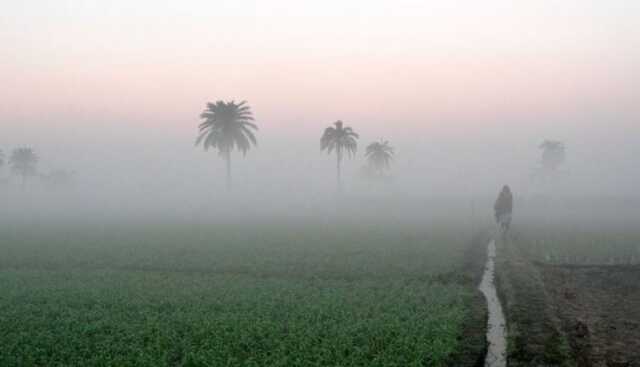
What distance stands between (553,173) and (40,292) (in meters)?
179

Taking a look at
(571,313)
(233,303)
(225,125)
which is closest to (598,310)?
(571,313)

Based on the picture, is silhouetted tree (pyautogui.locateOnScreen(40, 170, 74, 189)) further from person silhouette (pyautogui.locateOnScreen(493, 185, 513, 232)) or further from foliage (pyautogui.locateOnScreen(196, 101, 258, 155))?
person silhouette (pyautogui.locateOnScreen(493, 185, 513, 232))

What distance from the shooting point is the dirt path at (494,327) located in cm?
1472

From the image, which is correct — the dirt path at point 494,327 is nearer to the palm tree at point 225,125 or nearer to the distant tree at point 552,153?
the palm tree at point 225,125

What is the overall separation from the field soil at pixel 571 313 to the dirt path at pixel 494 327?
290 mm

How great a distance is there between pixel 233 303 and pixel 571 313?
13682mm

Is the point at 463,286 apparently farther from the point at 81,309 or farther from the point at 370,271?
the point at 81,309

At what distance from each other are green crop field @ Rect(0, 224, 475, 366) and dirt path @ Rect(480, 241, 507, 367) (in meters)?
0.96

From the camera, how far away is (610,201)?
99.4m

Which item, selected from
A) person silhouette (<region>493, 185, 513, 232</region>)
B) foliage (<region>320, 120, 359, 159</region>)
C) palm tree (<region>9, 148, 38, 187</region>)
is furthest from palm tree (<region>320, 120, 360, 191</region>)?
palm tree (<region>9, 148, 38, 187</region>)

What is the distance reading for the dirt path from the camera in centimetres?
1472

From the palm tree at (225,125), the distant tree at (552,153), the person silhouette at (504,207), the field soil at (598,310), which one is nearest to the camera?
the field soil at (598,310)

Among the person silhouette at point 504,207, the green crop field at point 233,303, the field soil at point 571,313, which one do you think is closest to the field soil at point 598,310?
the field soil at point 571,313

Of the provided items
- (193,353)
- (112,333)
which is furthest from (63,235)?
(193,353)
